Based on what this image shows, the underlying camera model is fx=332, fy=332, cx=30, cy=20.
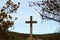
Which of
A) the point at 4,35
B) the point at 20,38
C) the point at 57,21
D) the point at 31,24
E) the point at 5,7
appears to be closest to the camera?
the point at 31,24

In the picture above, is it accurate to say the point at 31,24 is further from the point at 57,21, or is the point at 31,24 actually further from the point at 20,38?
the point at 20,38

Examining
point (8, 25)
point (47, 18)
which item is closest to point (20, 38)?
point (8, 25)

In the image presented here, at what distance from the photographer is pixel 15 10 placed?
118 feet

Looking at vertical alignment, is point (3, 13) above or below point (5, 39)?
above

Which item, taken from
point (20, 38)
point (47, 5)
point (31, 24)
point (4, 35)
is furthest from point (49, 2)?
point (20, 38)

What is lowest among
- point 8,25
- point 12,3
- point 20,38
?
point 20,38

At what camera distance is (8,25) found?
3656cm

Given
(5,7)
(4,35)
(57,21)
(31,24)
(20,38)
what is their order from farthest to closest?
1. (20,38)
2. (4,35)
3. (5,7)
4. (57,21)
5. (31,24)

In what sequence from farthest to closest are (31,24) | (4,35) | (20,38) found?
(20,38), (4,35), (31,24)

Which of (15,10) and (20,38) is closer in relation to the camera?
(15,10)

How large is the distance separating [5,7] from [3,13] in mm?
680

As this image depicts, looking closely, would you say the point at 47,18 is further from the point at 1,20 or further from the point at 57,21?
the point at 1,20

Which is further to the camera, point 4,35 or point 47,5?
point 4,35

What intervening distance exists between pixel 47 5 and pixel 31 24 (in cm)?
307
